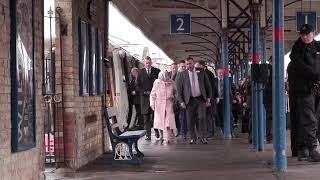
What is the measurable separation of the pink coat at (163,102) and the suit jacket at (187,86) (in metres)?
0.91

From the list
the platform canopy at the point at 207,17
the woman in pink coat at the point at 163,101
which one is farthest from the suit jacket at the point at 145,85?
the platform canopy at the point at 207,17

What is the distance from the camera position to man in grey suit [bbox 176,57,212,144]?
45.7ft

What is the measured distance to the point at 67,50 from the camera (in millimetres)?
9719

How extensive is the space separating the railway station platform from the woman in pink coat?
71.7 inches

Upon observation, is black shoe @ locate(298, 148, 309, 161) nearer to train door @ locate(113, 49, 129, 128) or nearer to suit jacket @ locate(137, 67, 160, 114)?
suit jacket @ locate(137, 67, 160, 114)

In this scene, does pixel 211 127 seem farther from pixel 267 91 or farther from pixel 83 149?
pixel 83 149

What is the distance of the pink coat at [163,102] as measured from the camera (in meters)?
15.0

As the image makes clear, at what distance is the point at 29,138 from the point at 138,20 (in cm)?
1519

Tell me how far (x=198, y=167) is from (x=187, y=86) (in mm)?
4151

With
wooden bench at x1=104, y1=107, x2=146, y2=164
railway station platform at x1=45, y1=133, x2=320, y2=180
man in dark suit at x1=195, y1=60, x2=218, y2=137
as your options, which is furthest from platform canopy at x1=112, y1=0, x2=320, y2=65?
wooden bench at x1=104, y1=107, x2=146, y2=164

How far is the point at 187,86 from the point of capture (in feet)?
45.6

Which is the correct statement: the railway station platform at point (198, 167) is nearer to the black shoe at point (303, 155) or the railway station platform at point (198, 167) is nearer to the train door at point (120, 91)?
the black shoe at point (303, 155)

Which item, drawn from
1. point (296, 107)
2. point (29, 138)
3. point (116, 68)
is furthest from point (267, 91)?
point (116, 68)

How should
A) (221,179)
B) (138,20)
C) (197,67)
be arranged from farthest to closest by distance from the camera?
(138,20)
(197,67)
(221,179)
